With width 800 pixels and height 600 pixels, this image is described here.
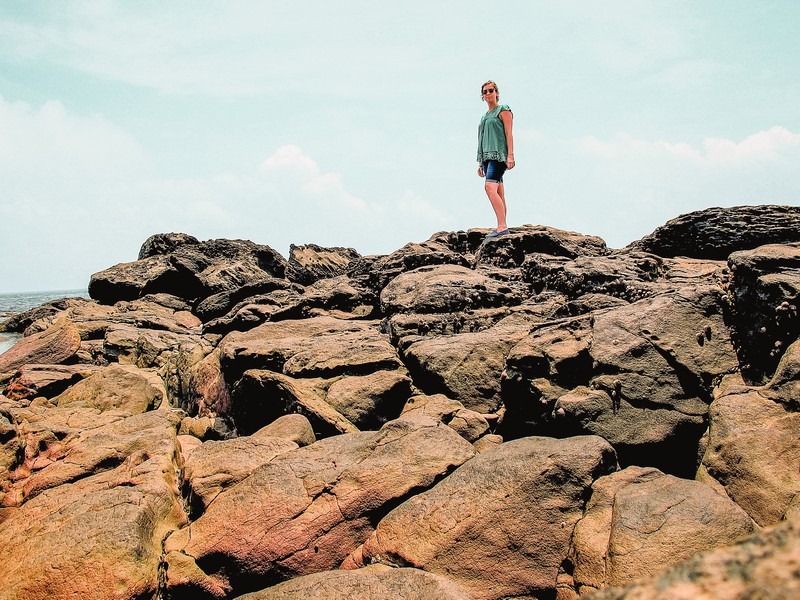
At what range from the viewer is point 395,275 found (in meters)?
12.8

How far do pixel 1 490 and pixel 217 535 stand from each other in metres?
3.38

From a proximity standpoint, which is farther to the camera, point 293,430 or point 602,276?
point 602,276

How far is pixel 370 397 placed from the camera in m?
8.20

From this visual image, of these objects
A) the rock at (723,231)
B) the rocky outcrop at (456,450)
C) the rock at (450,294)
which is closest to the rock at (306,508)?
the rocky outcrop at (456,450)

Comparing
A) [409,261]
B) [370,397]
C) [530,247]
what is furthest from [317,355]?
[530,247]

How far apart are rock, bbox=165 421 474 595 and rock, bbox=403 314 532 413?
1.49 metres

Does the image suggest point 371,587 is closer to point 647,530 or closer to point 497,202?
point 647,530

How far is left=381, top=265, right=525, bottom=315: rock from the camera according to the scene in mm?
10000

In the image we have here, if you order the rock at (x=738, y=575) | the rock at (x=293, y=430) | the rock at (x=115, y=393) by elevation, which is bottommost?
the rock at (x=293, y=430)

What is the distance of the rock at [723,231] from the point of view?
10219 millimetres

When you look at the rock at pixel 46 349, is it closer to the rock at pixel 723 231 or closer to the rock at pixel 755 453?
the rock at pixel 755 453

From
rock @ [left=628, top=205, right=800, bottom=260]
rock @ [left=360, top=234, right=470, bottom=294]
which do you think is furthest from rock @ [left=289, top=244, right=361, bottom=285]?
rock @ [left=628, top=205, right=800, bottom=260]

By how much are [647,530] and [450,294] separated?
5.98 metres

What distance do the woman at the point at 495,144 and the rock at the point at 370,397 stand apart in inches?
242
